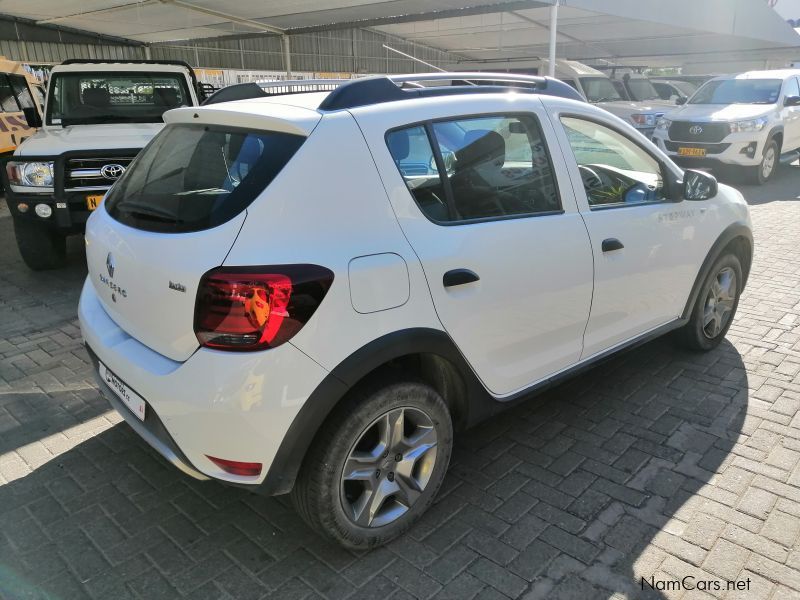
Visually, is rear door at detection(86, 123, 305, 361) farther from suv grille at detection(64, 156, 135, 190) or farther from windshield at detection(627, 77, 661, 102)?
windshield at detection(627, 77, 661, 102)

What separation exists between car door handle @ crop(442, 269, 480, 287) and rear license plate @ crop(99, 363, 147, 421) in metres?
1.24

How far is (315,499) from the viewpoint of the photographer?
2244 millimetres

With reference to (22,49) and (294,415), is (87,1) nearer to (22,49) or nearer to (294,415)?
(22,49)

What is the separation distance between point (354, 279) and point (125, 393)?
109 centimetres

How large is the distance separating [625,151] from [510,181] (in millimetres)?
1034

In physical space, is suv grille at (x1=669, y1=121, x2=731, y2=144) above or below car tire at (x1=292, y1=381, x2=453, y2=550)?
above

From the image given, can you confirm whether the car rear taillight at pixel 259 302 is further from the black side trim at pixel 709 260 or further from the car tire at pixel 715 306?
the car tire at pixel 715 306

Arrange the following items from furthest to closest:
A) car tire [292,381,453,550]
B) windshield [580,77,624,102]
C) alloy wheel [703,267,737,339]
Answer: windshield [580,77,624,102]
alloy wheel [703,267,737,339]
car tire [292,381,453,550]

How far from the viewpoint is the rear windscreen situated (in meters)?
2.16

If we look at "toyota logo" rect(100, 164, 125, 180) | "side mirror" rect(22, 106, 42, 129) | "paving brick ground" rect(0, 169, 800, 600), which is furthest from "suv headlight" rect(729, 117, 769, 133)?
"side mirror" rect(22, 106, 42, 129)

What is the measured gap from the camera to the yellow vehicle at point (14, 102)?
9776 mm

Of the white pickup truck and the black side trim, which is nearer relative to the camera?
the black side trim

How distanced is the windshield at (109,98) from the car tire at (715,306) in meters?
5.52

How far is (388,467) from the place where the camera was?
244cm
